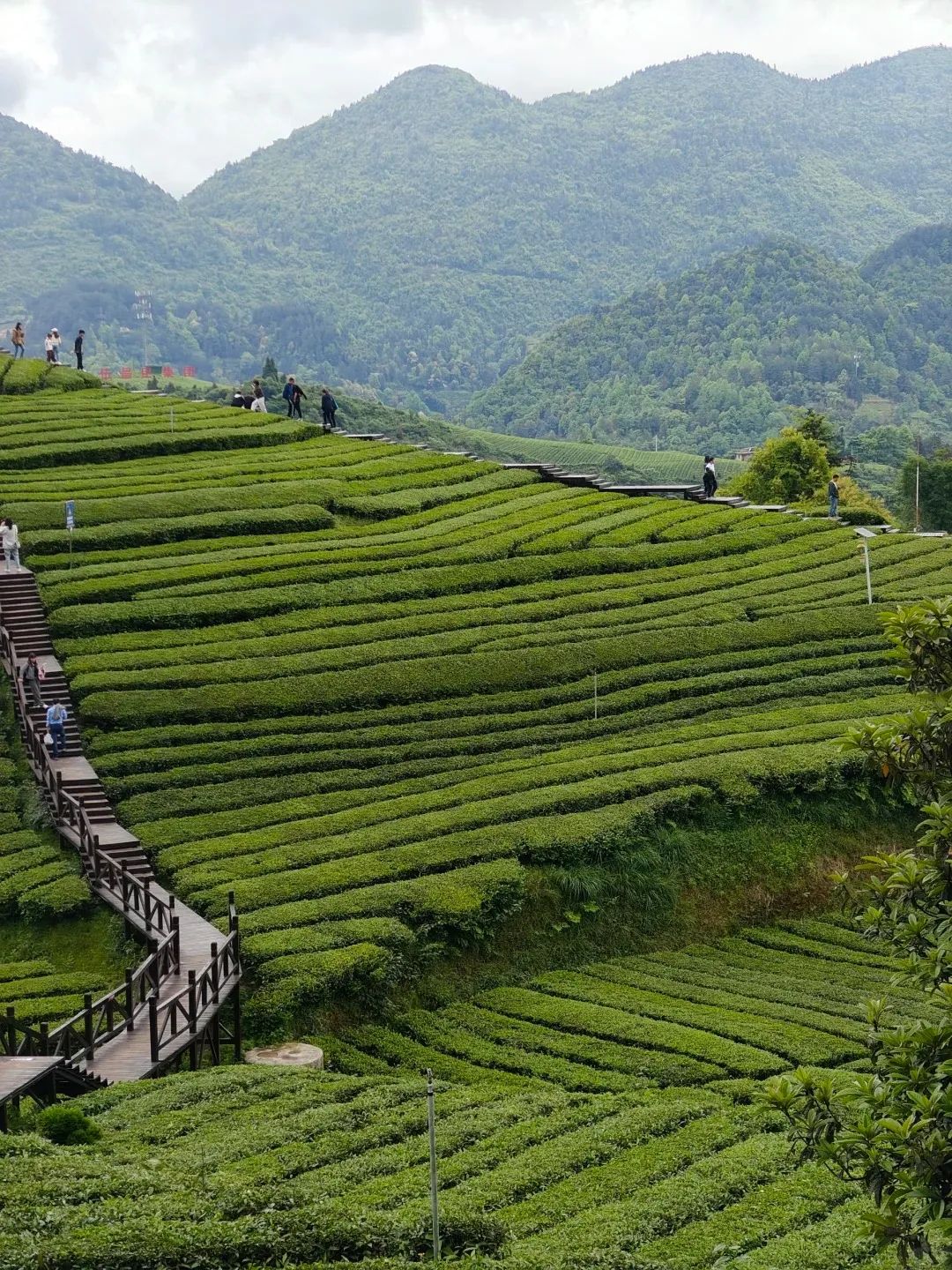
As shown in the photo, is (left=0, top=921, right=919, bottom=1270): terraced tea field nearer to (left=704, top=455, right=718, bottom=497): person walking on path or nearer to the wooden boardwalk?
the wooden boardwalk

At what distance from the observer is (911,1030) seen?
41.8 ft

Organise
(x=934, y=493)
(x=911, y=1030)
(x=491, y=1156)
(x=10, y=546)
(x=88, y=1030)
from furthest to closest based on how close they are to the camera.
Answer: (x=934, y=493) < (x=10, y=546) < (x=88, y=1030) < (x=491, y=1156) < (x=911, y=1030)

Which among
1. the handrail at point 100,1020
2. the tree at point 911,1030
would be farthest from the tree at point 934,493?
the tree at point 911,1030

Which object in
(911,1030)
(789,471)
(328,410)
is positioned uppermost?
(328,410)

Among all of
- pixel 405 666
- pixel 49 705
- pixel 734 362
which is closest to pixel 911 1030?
pixel 405 666

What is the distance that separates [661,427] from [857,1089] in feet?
514

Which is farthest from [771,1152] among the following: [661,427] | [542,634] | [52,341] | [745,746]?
[661,427]

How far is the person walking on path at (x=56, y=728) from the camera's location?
34.5m

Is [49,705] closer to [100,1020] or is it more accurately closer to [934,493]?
[100,1020]

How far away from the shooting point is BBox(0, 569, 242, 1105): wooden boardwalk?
22625 millimetres

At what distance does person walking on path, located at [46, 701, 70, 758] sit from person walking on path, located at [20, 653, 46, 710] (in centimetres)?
166

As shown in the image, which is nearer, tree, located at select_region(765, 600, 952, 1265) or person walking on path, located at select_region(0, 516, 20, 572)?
tree, located at select_region(765, 600, 952, 1265)

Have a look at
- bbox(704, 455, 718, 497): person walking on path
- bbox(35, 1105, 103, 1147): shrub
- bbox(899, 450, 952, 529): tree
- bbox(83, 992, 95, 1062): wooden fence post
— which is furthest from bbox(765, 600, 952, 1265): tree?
bbox(899, 450, 952, 529): tree

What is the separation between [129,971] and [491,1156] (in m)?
6.11
